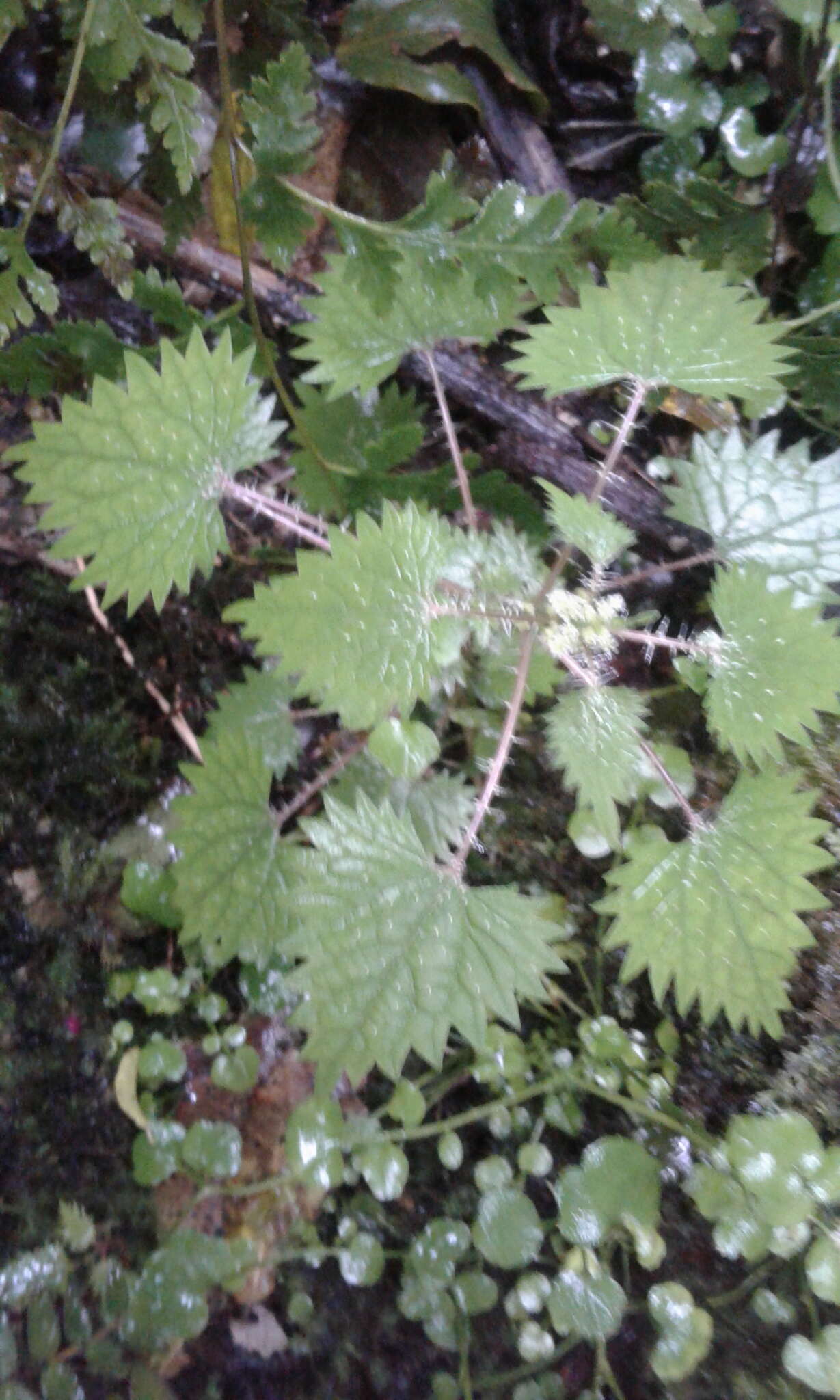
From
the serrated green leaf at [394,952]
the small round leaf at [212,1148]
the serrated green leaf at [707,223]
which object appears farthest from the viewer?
the serrated green leaf at [707,223]

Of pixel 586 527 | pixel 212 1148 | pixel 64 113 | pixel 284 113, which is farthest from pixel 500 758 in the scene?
pixel 64 113

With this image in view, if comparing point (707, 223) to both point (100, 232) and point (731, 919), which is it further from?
point (731, 919)

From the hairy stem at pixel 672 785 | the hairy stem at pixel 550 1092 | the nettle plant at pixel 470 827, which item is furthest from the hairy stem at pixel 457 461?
the hairy stem at pixel 550 1092

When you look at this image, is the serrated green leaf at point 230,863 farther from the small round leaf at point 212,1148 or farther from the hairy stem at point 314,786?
the small round leaf at point 212,1148

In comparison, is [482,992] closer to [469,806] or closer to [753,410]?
[469,806]

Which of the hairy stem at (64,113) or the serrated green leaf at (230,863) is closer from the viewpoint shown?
the hairy stem at (64,113)

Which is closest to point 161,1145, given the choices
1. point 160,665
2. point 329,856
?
point 329,856
